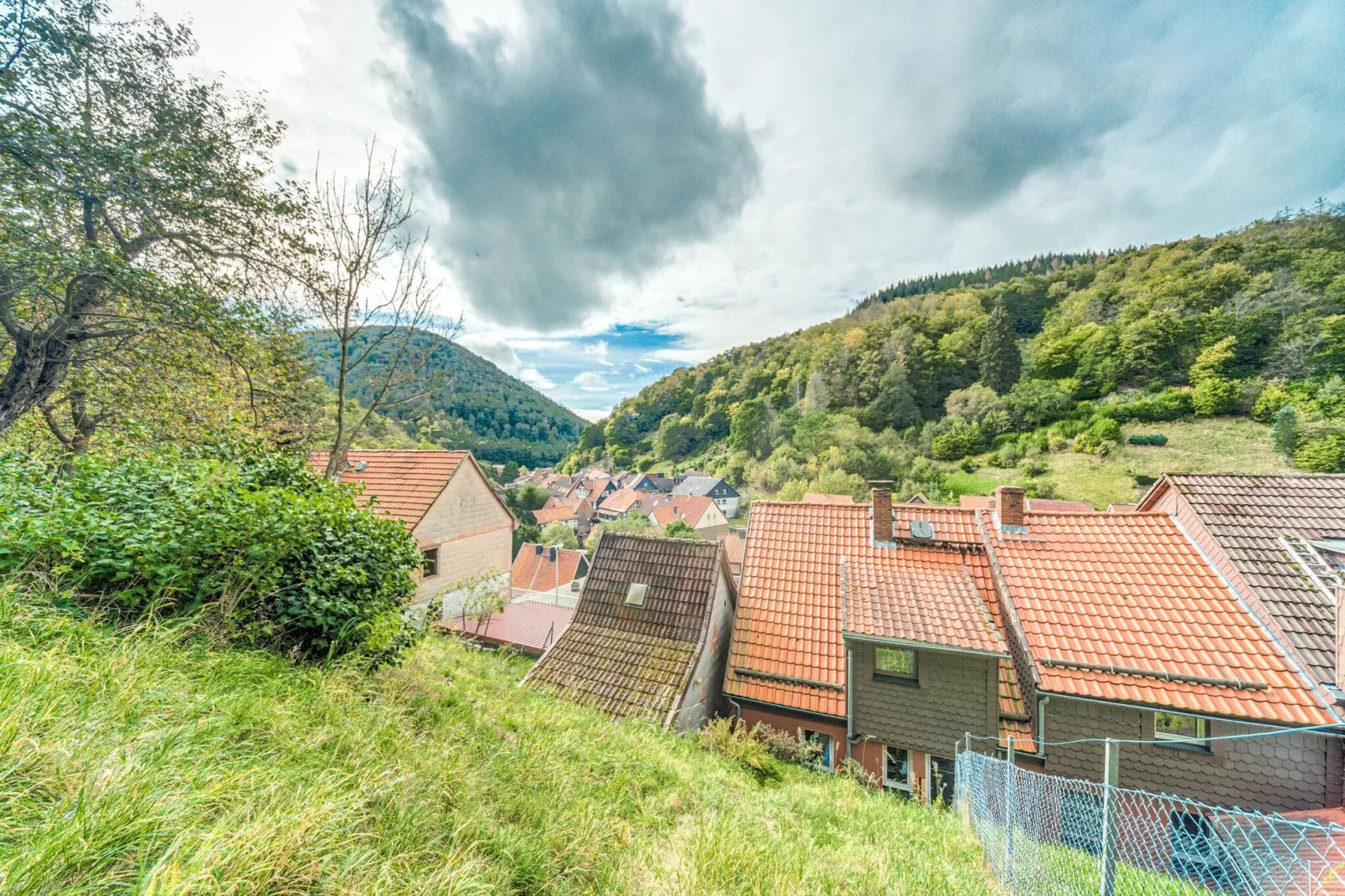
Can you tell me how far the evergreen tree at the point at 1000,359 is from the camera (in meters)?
50.8

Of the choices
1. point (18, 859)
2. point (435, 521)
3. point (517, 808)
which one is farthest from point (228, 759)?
point (435, 521)

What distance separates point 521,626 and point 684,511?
2570cm

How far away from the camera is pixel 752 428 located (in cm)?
6062

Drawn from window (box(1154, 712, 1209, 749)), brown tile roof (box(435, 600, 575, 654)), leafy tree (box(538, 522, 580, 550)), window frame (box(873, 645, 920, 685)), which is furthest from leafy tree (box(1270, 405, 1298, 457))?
leafy tree (box(538, 522, 580, 550))

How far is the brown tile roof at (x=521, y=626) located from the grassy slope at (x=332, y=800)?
8829 mm

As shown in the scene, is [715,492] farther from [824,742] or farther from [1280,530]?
[1280,530]

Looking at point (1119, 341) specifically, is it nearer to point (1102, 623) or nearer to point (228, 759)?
point (1102, 623)

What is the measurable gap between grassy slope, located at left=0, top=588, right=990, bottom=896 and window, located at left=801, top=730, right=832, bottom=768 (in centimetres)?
442

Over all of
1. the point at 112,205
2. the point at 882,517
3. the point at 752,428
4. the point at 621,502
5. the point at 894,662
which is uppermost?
the point at 752,428

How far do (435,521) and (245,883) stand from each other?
1236cm

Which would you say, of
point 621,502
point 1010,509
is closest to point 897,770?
point 1010,509

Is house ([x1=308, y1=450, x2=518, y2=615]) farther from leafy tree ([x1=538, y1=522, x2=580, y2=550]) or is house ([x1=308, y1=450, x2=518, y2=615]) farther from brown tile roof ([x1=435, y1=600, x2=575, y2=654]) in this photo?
leafy tree ([x1=538, y1=522, x2=580, y2=550])

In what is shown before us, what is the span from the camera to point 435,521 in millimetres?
12531

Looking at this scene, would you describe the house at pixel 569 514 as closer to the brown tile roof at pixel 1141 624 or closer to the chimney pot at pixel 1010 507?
the chimney pot at pixel 1010 507
